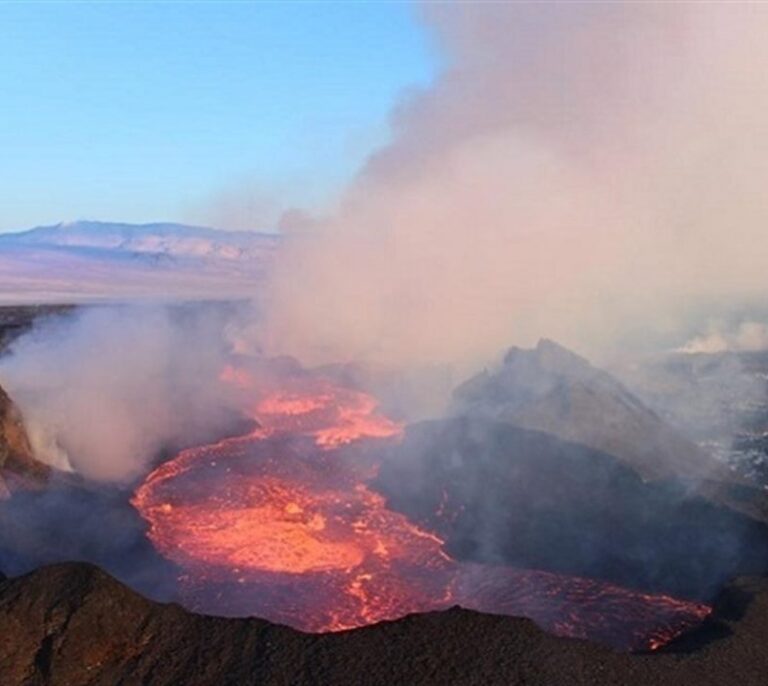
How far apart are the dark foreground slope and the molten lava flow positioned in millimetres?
3619

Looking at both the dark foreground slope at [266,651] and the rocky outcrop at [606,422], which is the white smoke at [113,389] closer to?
the rocky outcrop at [606,422]

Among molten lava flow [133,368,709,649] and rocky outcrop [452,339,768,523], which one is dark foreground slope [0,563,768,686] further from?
rocky outcrop [452,339,768,523]

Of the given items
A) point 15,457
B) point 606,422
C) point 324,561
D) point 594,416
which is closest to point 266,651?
point 324,561

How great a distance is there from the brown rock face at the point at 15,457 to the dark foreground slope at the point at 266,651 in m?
12.5

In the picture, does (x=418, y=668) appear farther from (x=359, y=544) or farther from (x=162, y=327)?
(x=162, y=327)

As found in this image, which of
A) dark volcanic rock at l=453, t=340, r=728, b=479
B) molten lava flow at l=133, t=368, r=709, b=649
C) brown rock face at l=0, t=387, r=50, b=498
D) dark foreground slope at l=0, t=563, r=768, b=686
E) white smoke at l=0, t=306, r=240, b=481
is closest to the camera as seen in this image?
dark foreground slope at l=0, t=563, r=768, b=686

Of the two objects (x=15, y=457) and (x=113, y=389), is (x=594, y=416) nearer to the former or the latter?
(x=15, y=457)

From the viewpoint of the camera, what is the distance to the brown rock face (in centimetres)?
3038

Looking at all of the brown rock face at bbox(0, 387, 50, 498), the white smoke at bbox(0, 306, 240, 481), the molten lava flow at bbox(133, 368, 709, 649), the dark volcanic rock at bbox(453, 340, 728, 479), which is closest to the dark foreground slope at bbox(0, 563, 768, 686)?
the molten lava flow at bbox(133, 368, 709, 649)

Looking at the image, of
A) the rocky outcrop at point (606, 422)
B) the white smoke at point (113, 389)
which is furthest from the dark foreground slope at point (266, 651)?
the white smoke at point (113, 389)

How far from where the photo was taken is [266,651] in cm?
1741

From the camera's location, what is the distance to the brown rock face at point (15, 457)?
30.4 m

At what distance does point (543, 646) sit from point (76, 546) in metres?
16.3

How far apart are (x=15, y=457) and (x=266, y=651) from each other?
1974 cm
